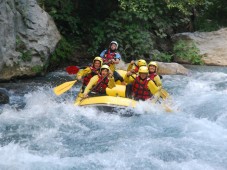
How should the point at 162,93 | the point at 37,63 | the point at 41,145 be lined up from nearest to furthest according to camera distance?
1. the point at 41,145
2. the point at 162,93
3. the point at 37,63

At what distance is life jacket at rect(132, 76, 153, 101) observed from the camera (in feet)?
23.3

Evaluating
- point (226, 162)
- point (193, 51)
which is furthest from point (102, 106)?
point (193, 51)

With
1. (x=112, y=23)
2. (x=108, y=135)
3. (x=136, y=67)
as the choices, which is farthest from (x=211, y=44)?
(x=108, y=135)

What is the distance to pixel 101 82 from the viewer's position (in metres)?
7.10

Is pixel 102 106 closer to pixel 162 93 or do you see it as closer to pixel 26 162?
pixel 162 93

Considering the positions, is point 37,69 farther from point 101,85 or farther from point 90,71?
point 101,85

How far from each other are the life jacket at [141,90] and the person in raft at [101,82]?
1.44 feet

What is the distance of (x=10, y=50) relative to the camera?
8734 millimetres

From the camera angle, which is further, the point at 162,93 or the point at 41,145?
the point at 162,93

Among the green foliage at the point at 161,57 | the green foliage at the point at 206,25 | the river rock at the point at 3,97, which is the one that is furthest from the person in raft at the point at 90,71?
the green foliage at the point at 206,25

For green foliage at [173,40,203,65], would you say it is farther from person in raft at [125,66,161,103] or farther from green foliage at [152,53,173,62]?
person in raft at [125,66,161,103]

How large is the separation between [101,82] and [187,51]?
5889 millimetres

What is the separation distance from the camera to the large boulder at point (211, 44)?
12.2 meters

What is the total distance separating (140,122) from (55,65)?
4.50 metres
